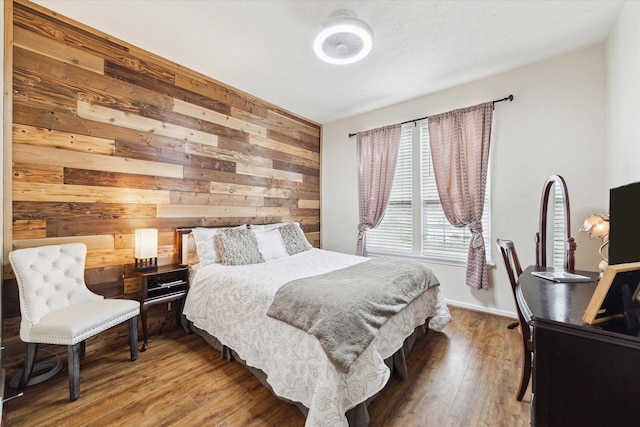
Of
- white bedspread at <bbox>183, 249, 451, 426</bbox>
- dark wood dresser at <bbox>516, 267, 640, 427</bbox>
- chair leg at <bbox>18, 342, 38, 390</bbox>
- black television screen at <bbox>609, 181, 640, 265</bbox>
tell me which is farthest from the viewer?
chair leg at <bbox>18, 342, 38, 390</bbox>

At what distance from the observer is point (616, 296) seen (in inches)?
37.1

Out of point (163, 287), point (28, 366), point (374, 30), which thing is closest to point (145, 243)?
point (163, 287)

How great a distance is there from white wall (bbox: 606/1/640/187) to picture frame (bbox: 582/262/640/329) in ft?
4.23

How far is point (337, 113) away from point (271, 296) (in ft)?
10.6

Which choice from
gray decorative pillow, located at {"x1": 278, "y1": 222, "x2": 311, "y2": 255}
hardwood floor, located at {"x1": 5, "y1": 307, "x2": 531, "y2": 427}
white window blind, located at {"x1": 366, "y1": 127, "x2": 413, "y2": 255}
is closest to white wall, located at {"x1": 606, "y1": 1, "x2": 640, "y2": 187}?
hardwood floor, located at {"x1": 5, "y1": 307, "x2": 531, "y2": 427}

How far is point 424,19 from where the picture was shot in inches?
84.2

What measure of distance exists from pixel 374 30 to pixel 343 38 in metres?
0.36

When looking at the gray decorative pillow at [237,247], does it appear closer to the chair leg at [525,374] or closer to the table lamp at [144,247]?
the table lamp at [144,247]

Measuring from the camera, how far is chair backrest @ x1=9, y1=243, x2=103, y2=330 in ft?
5.83

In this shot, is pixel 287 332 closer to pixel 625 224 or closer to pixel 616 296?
pixel 616 296

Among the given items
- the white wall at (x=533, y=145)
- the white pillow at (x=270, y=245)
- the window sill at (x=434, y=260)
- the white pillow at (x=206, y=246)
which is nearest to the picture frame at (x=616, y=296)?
the white wall at (x=533, y=145)

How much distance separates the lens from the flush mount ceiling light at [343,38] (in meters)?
1.96

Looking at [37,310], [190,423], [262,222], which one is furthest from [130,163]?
[190,423]

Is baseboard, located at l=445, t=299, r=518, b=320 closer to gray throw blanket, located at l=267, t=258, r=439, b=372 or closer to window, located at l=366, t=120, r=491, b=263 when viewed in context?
window, located at l=366, t=120, r=491, b=263
